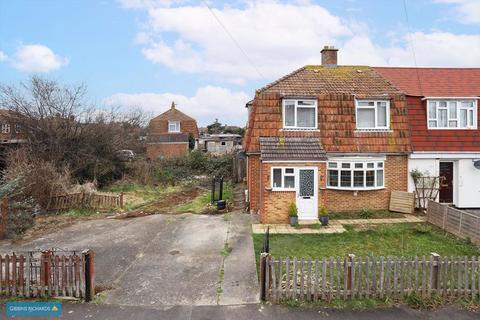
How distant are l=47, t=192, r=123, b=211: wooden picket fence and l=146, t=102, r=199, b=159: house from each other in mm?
19477

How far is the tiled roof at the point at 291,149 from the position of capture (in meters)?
13.4

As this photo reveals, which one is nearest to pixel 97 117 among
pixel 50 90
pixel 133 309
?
pixel 50 90

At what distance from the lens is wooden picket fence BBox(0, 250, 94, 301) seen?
7031mm

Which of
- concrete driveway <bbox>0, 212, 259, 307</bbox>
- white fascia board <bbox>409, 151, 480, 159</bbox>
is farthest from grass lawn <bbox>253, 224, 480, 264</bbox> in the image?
white fascia board <bbox>409, 151, 480, 159</bbox>

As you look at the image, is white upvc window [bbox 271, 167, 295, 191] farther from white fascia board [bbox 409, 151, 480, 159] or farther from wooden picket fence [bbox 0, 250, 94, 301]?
wooden picket fence [bbox 0, 250, 94, 301]

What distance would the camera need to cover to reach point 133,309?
22.3 feet

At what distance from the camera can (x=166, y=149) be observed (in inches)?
1531

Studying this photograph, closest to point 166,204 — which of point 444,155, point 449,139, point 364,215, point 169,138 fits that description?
point 364,215

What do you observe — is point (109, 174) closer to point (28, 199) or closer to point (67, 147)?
point (67, 147)

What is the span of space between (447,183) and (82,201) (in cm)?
1770

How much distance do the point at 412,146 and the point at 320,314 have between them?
11212mm

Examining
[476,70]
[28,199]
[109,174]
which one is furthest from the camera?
[109,174]

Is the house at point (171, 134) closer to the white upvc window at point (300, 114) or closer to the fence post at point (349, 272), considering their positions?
the white upvc window at point (300, 114)

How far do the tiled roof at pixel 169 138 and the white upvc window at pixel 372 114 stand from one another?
26896 mm
